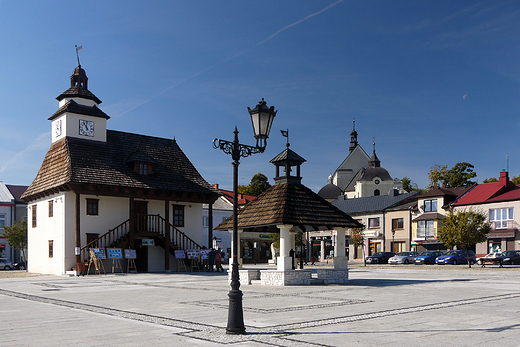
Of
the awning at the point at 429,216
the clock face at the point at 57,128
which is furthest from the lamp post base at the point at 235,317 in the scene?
the awning at the point at 429,216

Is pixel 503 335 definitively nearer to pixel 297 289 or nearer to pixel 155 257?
pixel 297 289

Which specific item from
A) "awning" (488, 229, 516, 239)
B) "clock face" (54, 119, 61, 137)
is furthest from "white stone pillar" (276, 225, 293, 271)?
"awning" (488, 229, 516, 239)

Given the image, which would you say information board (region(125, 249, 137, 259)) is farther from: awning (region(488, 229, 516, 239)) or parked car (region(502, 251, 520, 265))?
awning (region(488, 229, 516, 239))

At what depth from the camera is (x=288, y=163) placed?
21.0 meters

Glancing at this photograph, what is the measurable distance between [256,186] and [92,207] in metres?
58.2

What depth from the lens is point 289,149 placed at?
20953 mm

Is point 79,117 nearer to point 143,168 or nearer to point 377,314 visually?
point 143,168

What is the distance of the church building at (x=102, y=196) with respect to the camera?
32000mm

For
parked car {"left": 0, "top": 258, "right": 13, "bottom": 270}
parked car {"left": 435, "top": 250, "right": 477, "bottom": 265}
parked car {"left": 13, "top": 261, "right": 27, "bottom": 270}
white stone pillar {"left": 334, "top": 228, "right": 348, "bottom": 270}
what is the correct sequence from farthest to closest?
parked car {"left": 13, "top": 261, "right": 27, "bottom": 270} < parked car {"left": 0, "top": 258, "right": 13, "bottom": 270} < parked car {"left": 435, "top": 250, "right": 477, "bottom": 265} < white stone pillar {"left": 334, "top": 228, "right": 348, "bottom": 270}

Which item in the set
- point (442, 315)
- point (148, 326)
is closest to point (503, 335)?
point (442, 315)

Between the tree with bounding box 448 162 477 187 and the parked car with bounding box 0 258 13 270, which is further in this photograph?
the tree with bounding box 448 162 477 187

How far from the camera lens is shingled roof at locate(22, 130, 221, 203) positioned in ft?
105

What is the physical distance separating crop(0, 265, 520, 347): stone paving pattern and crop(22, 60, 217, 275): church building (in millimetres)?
15967

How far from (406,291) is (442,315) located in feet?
20.3
